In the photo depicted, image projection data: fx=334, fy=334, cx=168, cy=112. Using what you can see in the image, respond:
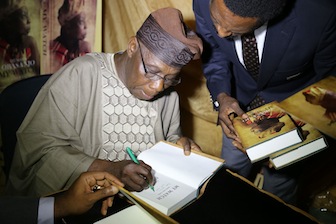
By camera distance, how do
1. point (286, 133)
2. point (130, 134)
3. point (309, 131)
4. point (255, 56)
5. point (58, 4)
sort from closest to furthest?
point (286, 133)
point (309, 131)
point (130, 134)
point (255, 56)
point (58, 4)

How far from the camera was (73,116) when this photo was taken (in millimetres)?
1776

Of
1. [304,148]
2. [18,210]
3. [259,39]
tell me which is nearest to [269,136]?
[304,148]

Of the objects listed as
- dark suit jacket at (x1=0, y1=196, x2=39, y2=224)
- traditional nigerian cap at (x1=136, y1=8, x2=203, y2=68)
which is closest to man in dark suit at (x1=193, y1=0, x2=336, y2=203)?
traditional nigerian cap at (x1=136, y1=8, x2=203, y2=68)

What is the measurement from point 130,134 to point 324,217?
212 cm

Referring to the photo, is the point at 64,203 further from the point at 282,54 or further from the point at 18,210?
the point at 282,54

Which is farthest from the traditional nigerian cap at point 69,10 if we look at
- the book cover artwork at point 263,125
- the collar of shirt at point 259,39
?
the book cover artwork at point 263,125

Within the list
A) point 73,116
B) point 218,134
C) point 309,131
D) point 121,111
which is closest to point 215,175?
point 309,131

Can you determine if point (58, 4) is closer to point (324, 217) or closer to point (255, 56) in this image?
point (255, 56)

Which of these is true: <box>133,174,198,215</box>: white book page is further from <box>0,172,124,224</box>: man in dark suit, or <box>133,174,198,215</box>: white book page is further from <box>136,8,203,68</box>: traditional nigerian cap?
<box>136,8,203,68</box>: traditional nigerian cap

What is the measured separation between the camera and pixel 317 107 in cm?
166

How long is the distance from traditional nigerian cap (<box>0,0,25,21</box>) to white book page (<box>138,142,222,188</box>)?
1.61m

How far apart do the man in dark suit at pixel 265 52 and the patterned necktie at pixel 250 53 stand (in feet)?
0.07

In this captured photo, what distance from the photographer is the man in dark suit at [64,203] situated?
4.18 ft

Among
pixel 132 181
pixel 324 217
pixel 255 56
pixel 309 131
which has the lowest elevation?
pixel 324 217
